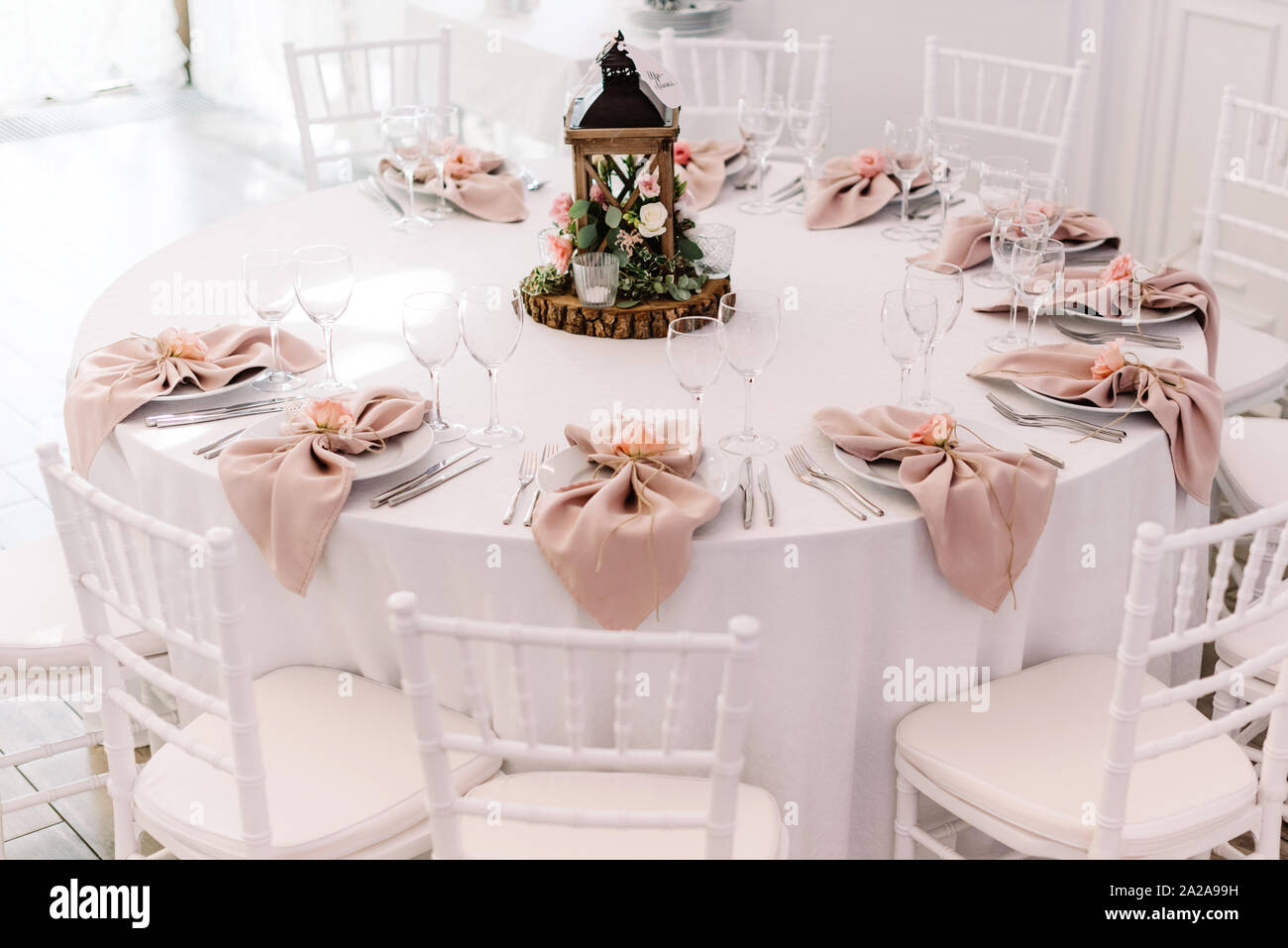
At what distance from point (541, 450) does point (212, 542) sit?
2.01 feet

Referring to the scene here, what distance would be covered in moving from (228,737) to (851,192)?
1.77m

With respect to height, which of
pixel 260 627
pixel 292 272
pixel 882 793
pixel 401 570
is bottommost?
pixel 882 793

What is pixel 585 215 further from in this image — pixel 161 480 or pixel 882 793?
pixel 882 793

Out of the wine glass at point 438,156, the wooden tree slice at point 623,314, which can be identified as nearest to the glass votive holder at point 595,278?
the wooden tree slice at point 623,314

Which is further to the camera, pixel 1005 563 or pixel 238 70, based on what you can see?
pixel 238 70

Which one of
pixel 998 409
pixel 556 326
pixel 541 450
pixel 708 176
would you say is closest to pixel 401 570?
pixel 541 450

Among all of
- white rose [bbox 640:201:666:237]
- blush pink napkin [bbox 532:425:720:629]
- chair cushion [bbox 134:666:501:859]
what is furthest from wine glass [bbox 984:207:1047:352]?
chair cushion [bbox 134:666:501:859]

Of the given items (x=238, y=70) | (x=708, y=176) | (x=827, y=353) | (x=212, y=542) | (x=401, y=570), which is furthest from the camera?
(x=238, y=70)

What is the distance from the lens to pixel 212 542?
1.51 meters

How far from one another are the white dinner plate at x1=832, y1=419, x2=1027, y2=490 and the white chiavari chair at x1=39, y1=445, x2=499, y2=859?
0.66 m

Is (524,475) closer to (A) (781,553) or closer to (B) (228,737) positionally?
(A) (781,553)

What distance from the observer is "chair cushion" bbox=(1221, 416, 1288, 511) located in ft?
8.42

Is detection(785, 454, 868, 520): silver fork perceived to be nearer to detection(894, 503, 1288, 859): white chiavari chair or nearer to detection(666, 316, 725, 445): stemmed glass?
detection(666, 316, 725, 445): stemmed glass

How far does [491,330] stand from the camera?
1981 millimetres
